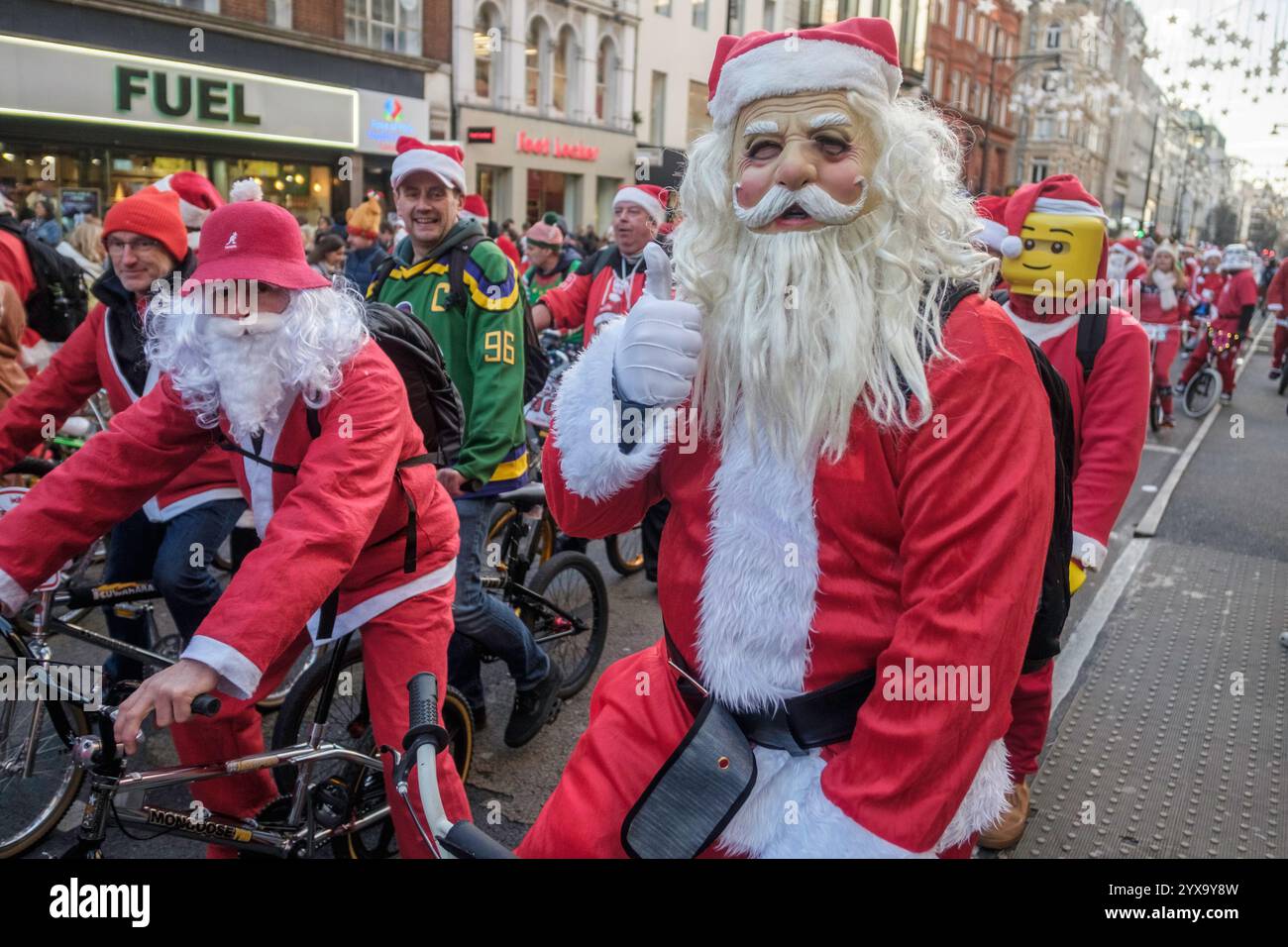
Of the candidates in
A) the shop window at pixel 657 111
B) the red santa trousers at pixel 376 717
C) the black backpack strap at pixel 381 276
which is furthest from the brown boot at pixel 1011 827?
the shop window at pixel 657 111

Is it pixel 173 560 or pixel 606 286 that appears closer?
pixel 173 560

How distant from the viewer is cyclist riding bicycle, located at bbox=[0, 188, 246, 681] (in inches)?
145

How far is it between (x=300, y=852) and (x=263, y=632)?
1087mm

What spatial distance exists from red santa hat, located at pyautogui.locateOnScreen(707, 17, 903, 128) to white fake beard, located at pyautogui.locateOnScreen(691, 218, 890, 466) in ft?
0.81

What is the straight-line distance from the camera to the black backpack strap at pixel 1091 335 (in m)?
3.64

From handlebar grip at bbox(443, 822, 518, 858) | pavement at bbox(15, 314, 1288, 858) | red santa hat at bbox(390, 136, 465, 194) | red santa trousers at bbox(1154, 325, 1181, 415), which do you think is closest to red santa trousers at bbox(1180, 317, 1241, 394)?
red santa trousers at bbox(1154, 325, 1181, 415)

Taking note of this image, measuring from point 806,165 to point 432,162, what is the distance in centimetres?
295

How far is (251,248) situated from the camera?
8.77 ft

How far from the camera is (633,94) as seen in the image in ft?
98.3

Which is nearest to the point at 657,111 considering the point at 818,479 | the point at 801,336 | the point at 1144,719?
the point at 1144,719

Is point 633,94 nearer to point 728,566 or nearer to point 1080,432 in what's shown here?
point 1080,432

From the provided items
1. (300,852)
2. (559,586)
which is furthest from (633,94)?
(300,852)

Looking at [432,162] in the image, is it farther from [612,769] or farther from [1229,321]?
[1229,321]

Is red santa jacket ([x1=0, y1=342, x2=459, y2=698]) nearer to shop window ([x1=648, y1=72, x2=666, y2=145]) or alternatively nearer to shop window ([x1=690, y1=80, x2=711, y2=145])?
shop window ([x1=648, y1=72, x2=666, y2=145])
